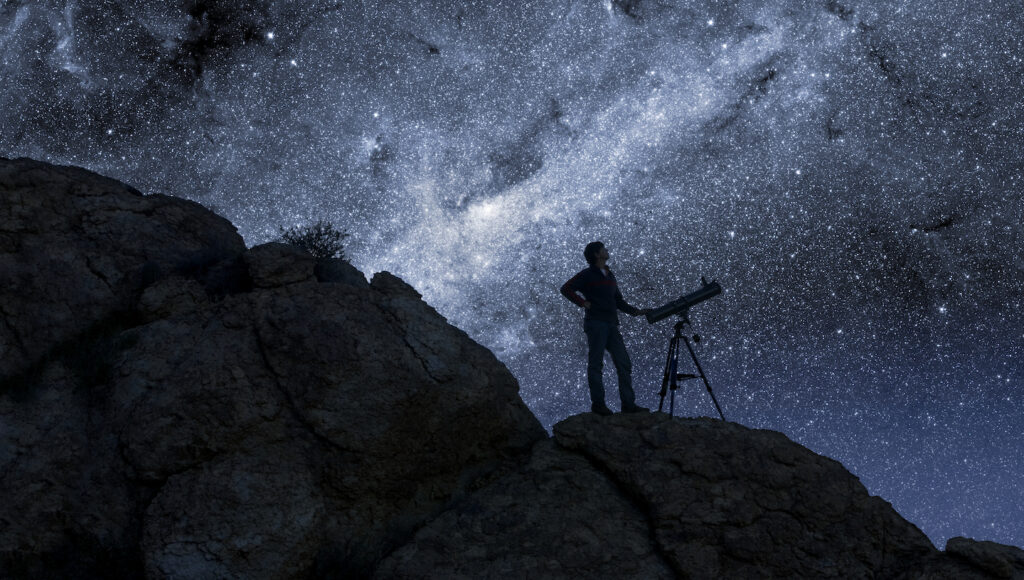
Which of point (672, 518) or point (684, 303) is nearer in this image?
point (672, 518)

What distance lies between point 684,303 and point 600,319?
119 centimetres

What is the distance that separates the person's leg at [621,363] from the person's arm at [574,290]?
0.64m

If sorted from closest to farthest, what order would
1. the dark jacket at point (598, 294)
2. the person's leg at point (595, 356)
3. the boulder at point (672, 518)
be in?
the boulder at point (672, 518), the person's leg at point (595, 356), the dark jacket at point (598, 294)

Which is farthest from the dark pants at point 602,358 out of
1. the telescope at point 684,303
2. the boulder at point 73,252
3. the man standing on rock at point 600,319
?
the boulder at point 73,252

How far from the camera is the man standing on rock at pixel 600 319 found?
8859 millimetres

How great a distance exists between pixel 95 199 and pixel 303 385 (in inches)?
172

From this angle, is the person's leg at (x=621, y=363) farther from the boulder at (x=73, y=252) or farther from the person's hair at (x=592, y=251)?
the boulder at (x=73, y=252)

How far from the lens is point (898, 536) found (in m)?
6.99

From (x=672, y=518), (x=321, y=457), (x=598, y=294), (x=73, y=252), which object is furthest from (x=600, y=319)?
(x=73, y=252)

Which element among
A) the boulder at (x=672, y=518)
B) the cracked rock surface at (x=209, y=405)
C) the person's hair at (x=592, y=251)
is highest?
the person's hair at (x=592, y=251)

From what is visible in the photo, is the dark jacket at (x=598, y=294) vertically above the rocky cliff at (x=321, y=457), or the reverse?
the dark jacket at (x=598, y=294)

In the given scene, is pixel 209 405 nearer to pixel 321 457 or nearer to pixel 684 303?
pixel 321 457

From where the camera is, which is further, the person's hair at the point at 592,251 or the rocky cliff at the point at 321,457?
the person's hair at the point at 592,251

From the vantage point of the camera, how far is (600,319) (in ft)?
29.7
